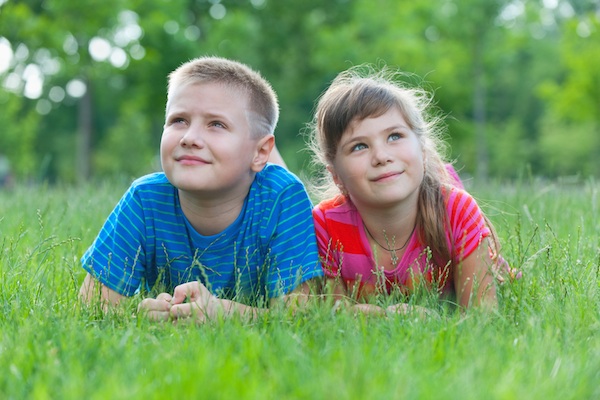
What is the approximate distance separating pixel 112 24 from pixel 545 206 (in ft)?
47.9

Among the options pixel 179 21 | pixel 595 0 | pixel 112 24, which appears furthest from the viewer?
pixel 595 0

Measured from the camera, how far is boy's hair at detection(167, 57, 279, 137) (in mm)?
3295

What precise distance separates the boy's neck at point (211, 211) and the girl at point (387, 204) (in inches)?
16.8

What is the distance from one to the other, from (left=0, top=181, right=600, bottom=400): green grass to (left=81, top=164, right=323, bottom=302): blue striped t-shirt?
33cm

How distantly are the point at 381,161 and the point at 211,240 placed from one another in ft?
2.84

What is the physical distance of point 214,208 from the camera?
132 inches

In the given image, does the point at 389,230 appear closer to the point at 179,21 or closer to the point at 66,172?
the point at 179,21

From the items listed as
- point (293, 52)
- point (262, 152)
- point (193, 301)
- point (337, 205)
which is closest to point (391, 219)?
point (337, 205)

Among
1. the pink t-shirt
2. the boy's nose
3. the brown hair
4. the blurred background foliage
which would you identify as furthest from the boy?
the blurred background foliage

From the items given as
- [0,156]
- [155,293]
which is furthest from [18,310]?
[0,156]

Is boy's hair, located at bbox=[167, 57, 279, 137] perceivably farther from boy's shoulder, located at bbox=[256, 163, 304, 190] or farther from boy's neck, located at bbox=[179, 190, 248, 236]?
boy's neck, located at bbox=[179, 190, 248, 236]

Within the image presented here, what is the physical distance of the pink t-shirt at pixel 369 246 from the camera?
10.7 feet

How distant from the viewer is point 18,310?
2.61 meters

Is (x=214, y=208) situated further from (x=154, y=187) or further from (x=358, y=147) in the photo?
(x=358, y=147)
